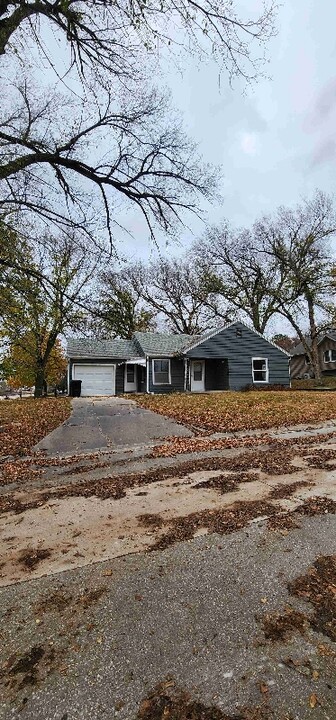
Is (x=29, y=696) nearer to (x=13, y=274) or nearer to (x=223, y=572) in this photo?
(x=223, y=572)

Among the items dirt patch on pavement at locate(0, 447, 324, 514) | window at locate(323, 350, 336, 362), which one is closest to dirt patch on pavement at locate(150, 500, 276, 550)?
dirt patch on pavement at locate(0, 447, 324, 514)

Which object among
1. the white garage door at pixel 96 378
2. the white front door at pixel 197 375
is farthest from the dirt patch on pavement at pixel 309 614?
the white garage door at pixel 96 378

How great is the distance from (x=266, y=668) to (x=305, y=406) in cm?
1147

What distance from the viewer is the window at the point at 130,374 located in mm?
25422

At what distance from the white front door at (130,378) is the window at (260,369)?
27.2 ft

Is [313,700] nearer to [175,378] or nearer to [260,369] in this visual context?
[175,378]

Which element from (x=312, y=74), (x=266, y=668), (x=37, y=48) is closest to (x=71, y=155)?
(x=37, y=48)

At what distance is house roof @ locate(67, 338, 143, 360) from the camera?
2400cm

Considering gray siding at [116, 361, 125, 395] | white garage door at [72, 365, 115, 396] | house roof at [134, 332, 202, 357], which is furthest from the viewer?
gray siding at [116, 361, 125, 395]

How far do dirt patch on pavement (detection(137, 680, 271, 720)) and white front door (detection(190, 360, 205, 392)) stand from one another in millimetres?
21714

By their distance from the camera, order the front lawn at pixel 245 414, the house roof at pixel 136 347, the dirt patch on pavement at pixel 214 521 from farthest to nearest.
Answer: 1. the house roof at pixel 136 347
2. the front lawn at pixel 245 414
3. the dirt patch on pavement at pixel 214 521

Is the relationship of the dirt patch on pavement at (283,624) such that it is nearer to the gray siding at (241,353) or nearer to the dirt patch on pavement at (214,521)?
the dirt patch on pavement at (214,521)

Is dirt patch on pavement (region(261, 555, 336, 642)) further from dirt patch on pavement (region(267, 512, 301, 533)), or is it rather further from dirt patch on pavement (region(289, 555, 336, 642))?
dirt patch on pavement (region(267, 512, 301, 533))

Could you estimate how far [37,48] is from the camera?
214 inches
